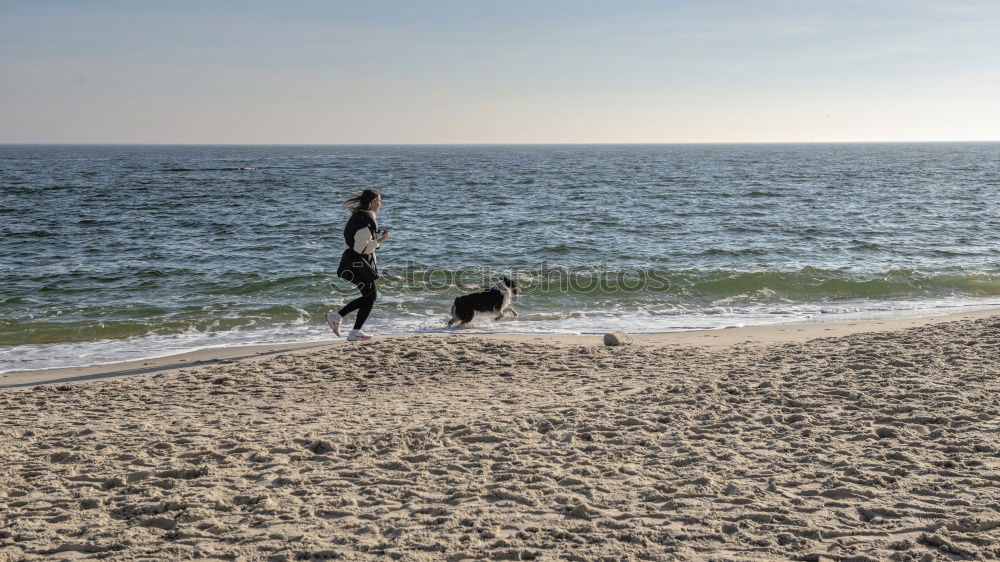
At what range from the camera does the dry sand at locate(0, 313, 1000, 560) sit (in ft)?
12.0

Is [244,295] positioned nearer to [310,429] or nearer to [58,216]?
[310,429]

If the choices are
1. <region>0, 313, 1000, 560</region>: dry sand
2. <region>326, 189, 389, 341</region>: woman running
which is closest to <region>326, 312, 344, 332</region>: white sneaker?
<region>326, 189, 389, 341</region>: woman running

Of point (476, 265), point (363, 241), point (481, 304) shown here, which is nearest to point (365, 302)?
point (363, 241)

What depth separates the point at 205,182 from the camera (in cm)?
4625

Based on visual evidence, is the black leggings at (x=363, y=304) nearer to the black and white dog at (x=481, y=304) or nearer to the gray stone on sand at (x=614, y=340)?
the black and white dog at (x=481, y=304)

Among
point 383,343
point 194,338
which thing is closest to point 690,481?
point 383,343

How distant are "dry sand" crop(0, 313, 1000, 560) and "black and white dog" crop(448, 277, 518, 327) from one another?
8.39 ft

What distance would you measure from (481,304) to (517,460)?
5.49 metres

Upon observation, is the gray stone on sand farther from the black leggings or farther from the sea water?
the black leggings

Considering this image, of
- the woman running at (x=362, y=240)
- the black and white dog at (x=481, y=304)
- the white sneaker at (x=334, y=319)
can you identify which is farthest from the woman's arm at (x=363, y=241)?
the black and white dog at (x=481, y=304)

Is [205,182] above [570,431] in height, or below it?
above

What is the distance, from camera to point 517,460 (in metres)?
4.70

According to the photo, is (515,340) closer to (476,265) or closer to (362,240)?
(362,240)

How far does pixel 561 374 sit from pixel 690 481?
9.73 ft
